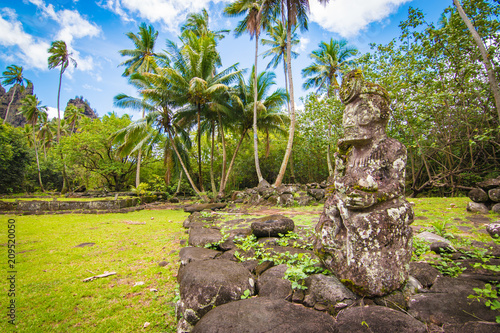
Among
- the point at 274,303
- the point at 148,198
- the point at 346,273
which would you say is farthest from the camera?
the point at 148,198

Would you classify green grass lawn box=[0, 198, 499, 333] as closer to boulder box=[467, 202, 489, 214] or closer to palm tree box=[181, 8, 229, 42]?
boulder box=[467, 202, 489, 214]

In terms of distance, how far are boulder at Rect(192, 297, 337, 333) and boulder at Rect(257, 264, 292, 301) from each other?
11.7 inches

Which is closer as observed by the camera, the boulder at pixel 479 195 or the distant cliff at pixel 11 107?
the boulder at pixel 479 195

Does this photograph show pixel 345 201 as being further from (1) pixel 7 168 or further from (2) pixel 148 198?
(1) pixel 7 168

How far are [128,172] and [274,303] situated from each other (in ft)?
82.0

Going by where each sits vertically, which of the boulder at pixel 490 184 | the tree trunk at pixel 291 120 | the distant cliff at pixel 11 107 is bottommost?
the boulder at pixel 490 184

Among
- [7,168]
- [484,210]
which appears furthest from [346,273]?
[7,168]

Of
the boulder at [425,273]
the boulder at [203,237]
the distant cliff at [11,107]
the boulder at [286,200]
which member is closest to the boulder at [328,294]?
the boulder at [425,273]

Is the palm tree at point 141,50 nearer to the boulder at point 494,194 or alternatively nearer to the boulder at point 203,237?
the boulder at point 203,237

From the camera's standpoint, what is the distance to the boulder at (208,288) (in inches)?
86.6

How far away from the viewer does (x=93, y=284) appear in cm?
331

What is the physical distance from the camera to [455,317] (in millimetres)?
1750

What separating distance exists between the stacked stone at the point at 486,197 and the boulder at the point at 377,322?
273 inches

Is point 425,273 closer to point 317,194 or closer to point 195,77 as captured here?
point 317,194
